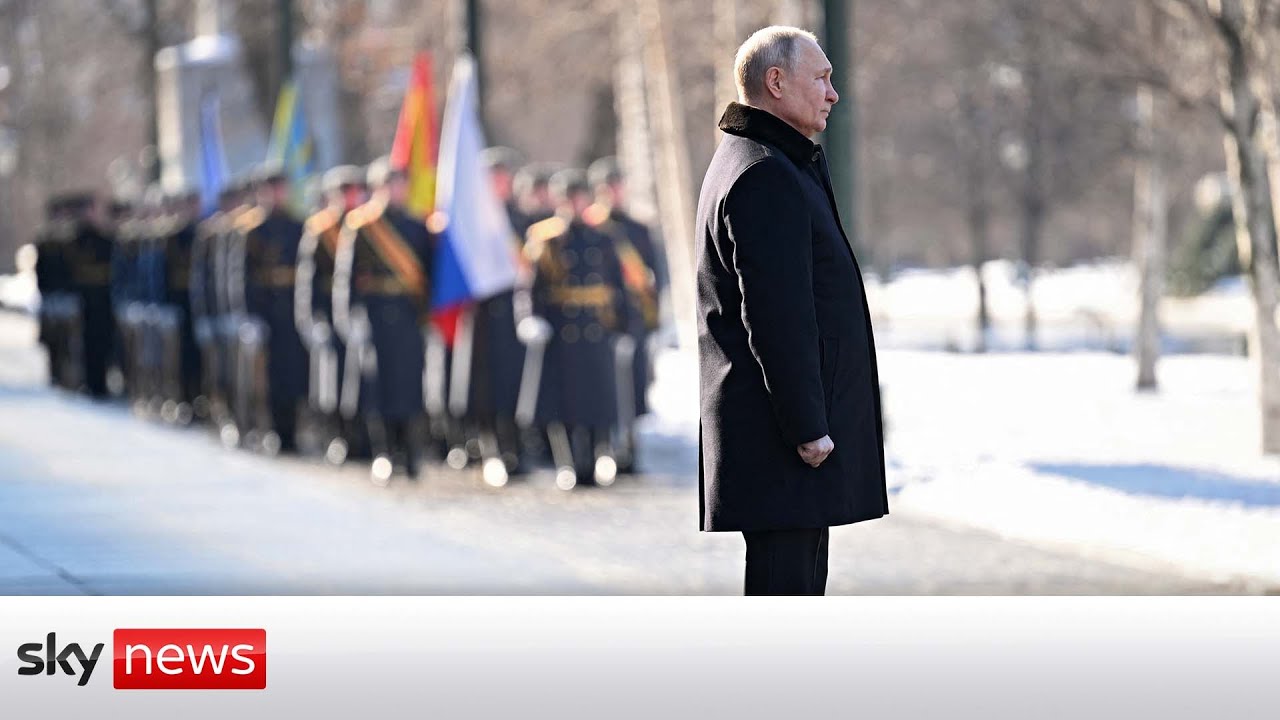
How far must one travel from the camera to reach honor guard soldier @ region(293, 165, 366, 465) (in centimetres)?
1570

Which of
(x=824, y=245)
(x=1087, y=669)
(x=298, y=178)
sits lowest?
(x=1087, y=669)

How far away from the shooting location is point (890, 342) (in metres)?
35.2

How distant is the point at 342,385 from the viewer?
1583cm

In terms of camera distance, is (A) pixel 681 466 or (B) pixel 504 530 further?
(A) pixel 681 466

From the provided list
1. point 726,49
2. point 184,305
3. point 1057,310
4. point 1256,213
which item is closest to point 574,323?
point 1256,213

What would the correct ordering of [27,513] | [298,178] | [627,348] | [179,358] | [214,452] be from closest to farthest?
[27,513], [627,348], [214,452], [179,358], [298,178]

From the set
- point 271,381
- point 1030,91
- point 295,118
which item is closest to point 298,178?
point 295,118

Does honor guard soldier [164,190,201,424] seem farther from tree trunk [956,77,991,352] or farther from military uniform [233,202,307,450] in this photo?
tree trunk [956,77,991,352]

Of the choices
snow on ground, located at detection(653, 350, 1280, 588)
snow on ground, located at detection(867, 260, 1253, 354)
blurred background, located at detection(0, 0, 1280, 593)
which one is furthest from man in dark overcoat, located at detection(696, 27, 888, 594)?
snow on ground, located at detection(867, 260, 1253, 354)

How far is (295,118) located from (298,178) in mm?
778

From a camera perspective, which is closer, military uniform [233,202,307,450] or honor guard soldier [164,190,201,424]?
military uniform [233,202,307,450]

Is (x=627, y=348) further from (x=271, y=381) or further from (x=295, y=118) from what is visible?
(x=295, y=118)

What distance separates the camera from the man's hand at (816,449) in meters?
5.62

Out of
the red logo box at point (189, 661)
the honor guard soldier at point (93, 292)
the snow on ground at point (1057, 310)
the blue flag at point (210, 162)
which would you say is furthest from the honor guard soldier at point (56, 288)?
the red logo box at point (189, 661)
